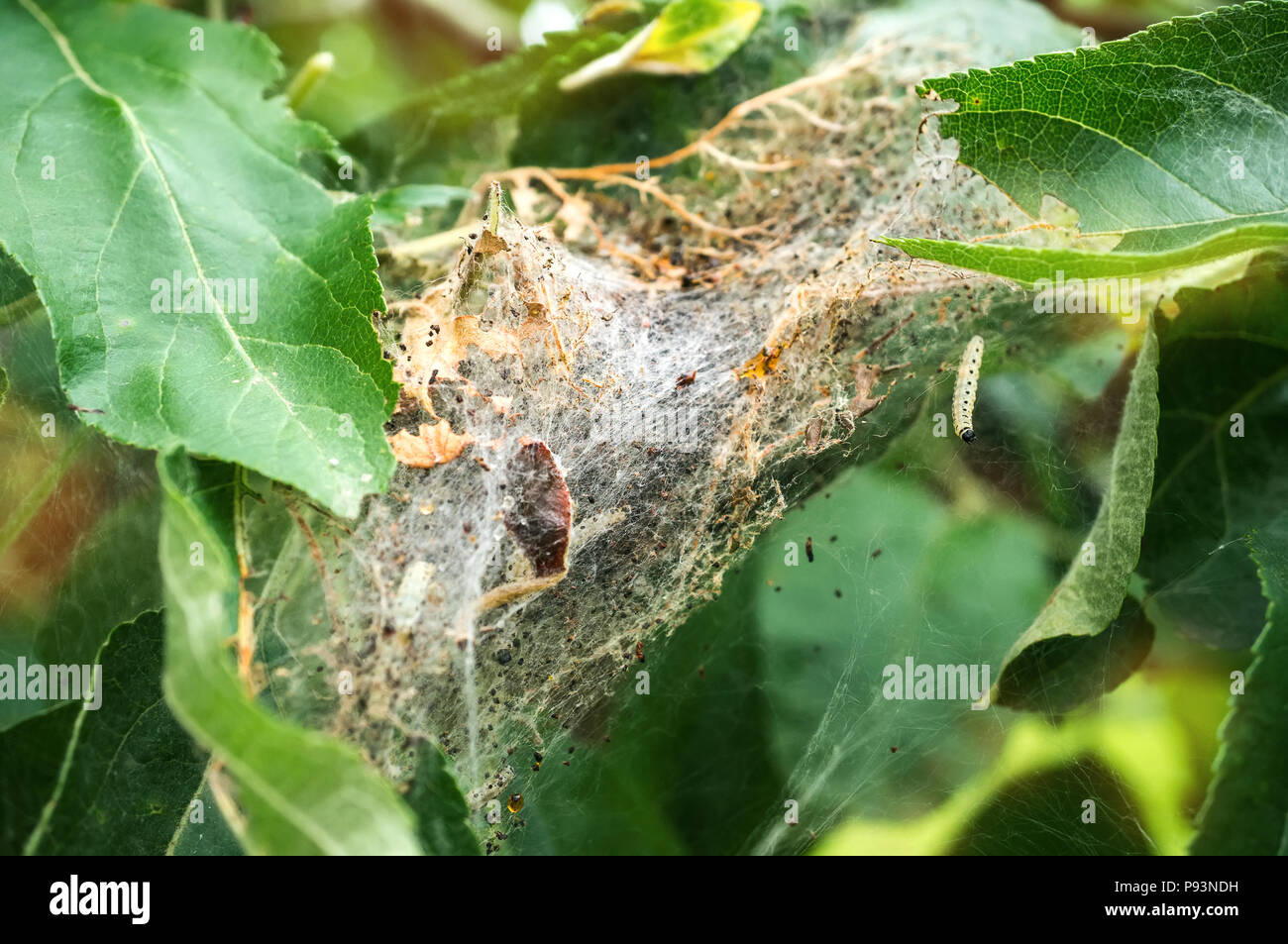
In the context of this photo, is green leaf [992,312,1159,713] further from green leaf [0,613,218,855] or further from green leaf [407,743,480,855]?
green leaf [0,613,218,855]

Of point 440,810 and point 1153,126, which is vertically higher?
point 1153,126

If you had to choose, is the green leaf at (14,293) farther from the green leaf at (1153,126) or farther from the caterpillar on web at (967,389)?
the caterpillar on web at (967,389)

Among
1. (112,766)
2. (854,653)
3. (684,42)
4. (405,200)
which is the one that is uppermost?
(684,42)

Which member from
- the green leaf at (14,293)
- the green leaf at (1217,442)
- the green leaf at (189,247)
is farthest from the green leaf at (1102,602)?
the green leaf at (14,293)

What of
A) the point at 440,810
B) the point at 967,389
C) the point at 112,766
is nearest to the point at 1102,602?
the point at 967,389

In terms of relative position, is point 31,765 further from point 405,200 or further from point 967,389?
point 967,389
